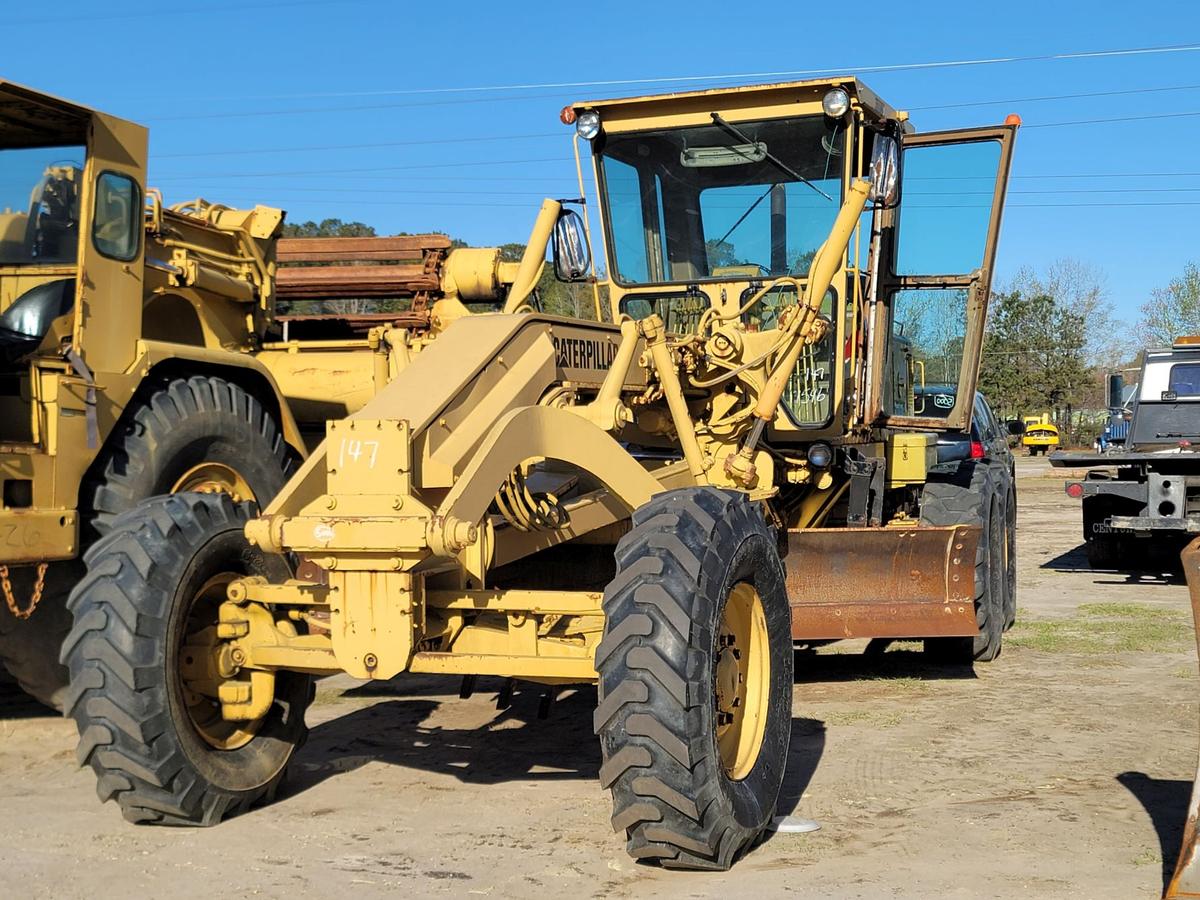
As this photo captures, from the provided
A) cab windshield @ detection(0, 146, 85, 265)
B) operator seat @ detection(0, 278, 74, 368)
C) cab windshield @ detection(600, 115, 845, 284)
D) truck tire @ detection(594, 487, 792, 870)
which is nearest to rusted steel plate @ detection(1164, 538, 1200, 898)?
truck tire @ detection(594, 487, 792, 870)

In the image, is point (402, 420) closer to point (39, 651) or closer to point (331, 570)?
point (331, 570)

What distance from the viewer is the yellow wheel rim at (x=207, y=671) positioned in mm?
5453

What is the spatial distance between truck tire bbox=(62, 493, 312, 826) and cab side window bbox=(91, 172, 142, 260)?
2.40 meters

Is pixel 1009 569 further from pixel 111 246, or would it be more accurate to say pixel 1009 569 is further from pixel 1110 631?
pixel 111 246

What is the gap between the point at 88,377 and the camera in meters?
6.89

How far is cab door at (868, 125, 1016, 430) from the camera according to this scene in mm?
8922

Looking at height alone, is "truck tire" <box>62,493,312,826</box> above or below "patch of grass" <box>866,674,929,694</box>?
above

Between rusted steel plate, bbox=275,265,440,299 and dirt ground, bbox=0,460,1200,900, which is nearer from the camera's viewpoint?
dirt ground, bbox=0,460,1200,900

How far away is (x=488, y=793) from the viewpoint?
600 cm

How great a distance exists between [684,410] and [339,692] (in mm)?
3224

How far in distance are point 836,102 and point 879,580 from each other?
275 cm

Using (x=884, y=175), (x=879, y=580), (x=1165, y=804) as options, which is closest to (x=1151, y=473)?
(x=879, y=580)

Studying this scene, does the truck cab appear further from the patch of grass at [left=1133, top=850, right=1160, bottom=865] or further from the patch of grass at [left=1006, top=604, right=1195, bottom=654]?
the patch of grass at [left=1133, top=850, right=1160, bottom=865]

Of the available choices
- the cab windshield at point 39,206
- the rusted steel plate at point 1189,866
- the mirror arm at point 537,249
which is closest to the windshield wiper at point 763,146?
the mirror arm at point 537,249
